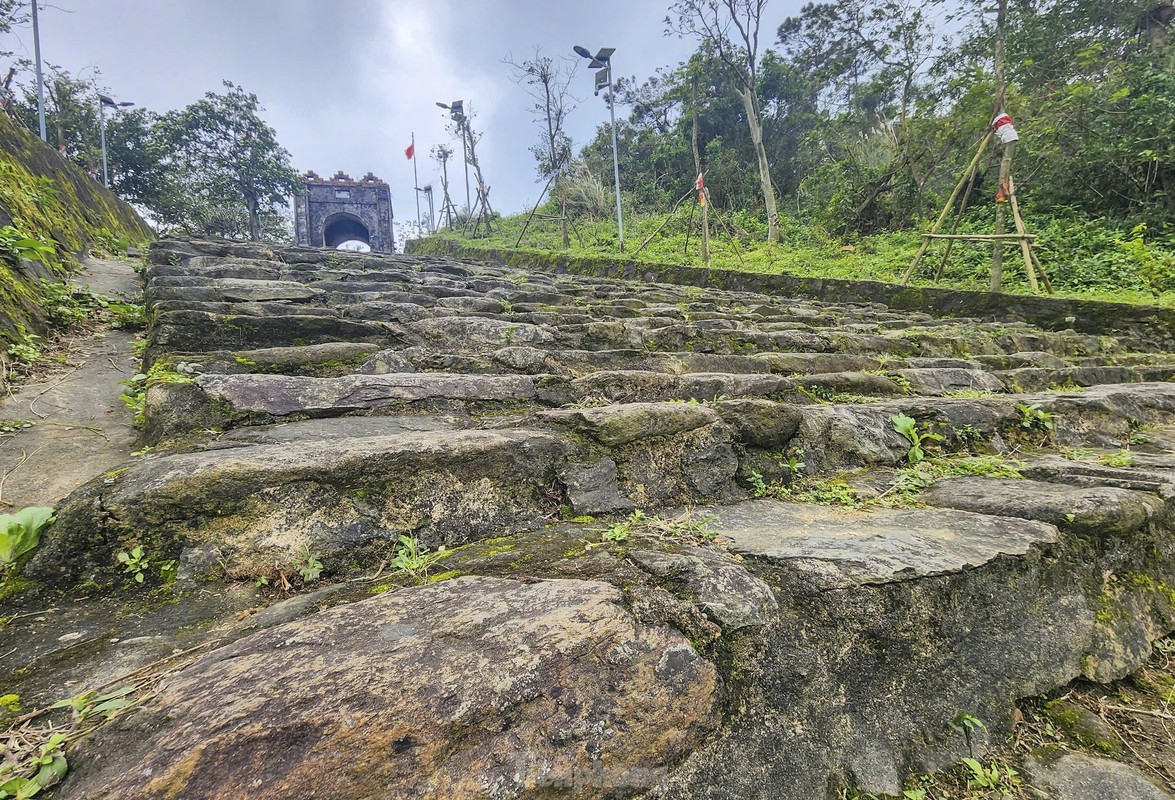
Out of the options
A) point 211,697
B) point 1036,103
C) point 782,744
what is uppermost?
point 1036,103

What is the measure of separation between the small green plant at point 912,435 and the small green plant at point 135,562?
249 centimetres

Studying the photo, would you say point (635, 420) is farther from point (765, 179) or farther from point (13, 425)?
point (765, 179)

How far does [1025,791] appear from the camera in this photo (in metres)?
1.02

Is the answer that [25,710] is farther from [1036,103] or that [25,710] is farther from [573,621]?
[1036,103]

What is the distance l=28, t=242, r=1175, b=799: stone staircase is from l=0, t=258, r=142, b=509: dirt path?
0.69 ft

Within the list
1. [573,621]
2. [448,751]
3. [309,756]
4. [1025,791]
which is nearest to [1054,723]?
[1025,791]

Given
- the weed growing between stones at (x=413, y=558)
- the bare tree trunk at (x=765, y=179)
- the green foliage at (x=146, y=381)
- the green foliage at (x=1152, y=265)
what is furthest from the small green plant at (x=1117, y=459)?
the bare tree trunk at (x=765, y=179)

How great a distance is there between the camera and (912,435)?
2.20m

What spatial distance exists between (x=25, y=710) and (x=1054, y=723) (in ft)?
6.45

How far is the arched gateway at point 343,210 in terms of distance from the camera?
28.9 meters

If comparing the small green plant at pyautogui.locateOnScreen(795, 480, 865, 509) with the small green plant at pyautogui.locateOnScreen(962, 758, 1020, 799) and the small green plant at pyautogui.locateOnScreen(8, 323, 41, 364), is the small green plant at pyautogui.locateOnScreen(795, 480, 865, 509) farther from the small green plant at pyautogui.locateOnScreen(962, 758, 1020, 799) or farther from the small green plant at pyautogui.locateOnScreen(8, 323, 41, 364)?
the small green plant at pyautogui.locateOnScreen(8, 323, 41, 364)

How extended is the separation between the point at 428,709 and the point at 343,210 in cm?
3376

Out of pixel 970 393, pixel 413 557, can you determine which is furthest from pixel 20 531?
pixel 970 393

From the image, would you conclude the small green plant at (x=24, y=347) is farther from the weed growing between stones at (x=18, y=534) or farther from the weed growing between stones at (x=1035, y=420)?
the weed growing between stones at (x=1035, y=420)
